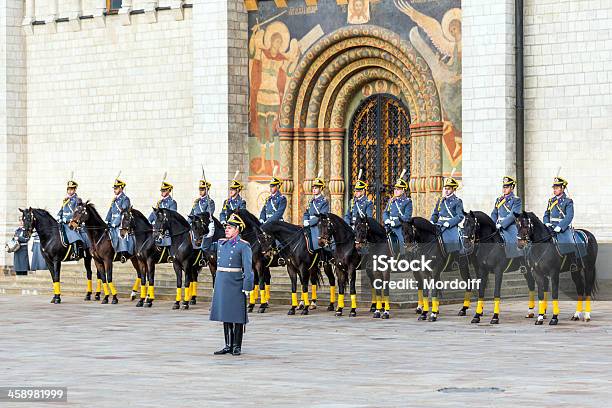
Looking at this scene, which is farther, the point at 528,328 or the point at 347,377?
the point at 528,328

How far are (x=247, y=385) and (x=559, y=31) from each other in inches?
636

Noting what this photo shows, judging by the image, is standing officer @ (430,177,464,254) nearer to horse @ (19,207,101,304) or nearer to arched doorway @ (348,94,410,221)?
arched doorway @ (348,94,410,221)

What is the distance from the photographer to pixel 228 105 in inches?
1302

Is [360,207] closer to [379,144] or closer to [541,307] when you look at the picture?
[541,307]

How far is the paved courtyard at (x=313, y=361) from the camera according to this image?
13547mm

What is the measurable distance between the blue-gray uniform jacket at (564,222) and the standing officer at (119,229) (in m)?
8.54

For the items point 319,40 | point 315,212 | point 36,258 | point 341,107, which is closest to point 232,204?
point 315,212

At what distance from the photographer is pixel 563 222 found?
74.8 ft

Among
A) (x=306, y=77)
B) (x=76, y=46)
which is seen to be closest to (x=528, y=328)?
(x=306, y=77)

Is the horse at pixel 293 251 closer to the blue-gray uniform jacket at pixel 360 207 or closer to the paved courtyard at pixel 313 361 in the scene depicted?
the paved courtyard at pixel 313 361

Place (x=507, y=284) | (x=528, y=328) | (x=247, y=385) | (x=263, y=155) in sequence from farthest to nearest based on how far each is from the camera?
(x=263, y=155) < (x=507, y=284) < (x=528, y=328) < (x=247, y=385)

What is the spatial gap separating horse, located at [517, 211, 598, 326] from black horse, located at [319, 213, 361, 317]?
3.18 meters

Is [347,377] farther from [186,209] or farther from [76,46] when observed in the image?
[76,46]

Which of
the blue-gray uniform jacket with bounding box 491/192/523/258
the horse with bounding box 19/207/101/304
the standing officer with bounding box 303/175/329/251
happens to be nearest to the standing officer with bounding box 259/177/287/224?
the standing officer with bounding box 303/175/329/251
